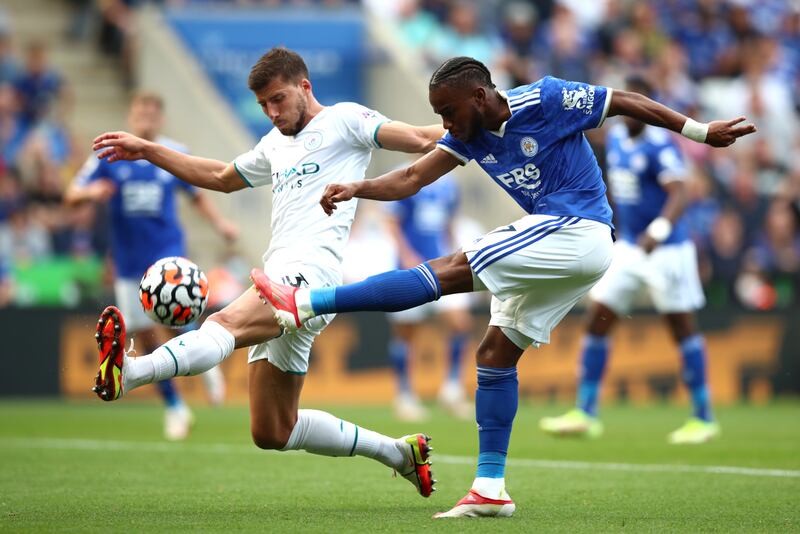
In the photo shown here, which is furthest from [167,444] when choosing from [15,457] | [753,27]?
[753,27]

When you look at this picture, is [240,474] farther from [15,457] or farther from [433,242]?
[433,242]

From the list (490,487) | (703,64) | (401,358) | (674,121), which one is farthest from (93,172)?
(703,64)

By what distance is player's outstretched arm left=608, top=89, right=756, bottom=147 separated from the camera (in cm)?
595

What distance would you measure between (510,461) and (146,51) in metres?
11.4

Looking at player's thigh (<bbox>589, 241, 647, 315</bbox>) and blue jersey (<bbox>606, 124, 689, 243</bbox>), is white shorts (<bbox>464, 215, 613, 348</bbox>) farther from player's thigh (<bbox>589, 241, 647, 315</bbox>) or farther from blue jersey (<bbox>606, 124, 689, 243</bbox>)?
blue jersey (<bbox>606, 124, 689, 243</bbox>)

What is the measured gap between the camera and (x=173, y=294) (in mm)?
6102

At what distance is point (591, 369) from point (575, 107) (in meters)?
5.22

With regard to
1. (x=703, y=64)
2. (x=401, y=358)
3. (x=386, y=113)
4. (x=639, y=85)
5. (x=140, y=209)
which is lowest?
(x=401, y=358)

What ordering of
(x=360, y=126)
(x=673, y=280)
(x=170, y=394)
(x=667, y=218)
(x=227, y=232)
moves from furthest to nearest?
(x=170, y=394) < (x=673, y=280) < (x=227, y=232) < (x=667, y=218) < (x=360, y=126)

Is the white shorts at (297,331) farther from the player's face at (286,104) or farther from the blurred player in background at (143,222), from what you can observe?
the blurred player in background at (143,222)

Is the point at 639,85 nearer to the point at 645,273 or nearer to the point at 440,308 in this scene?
the point at 645,273

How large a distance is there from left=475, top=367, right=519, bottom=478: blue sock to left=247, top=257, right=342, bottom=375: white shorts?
85cm

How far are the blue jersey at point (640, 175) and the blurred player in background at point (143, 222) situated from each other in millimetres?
3545

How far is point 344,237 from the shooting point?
264 inches
